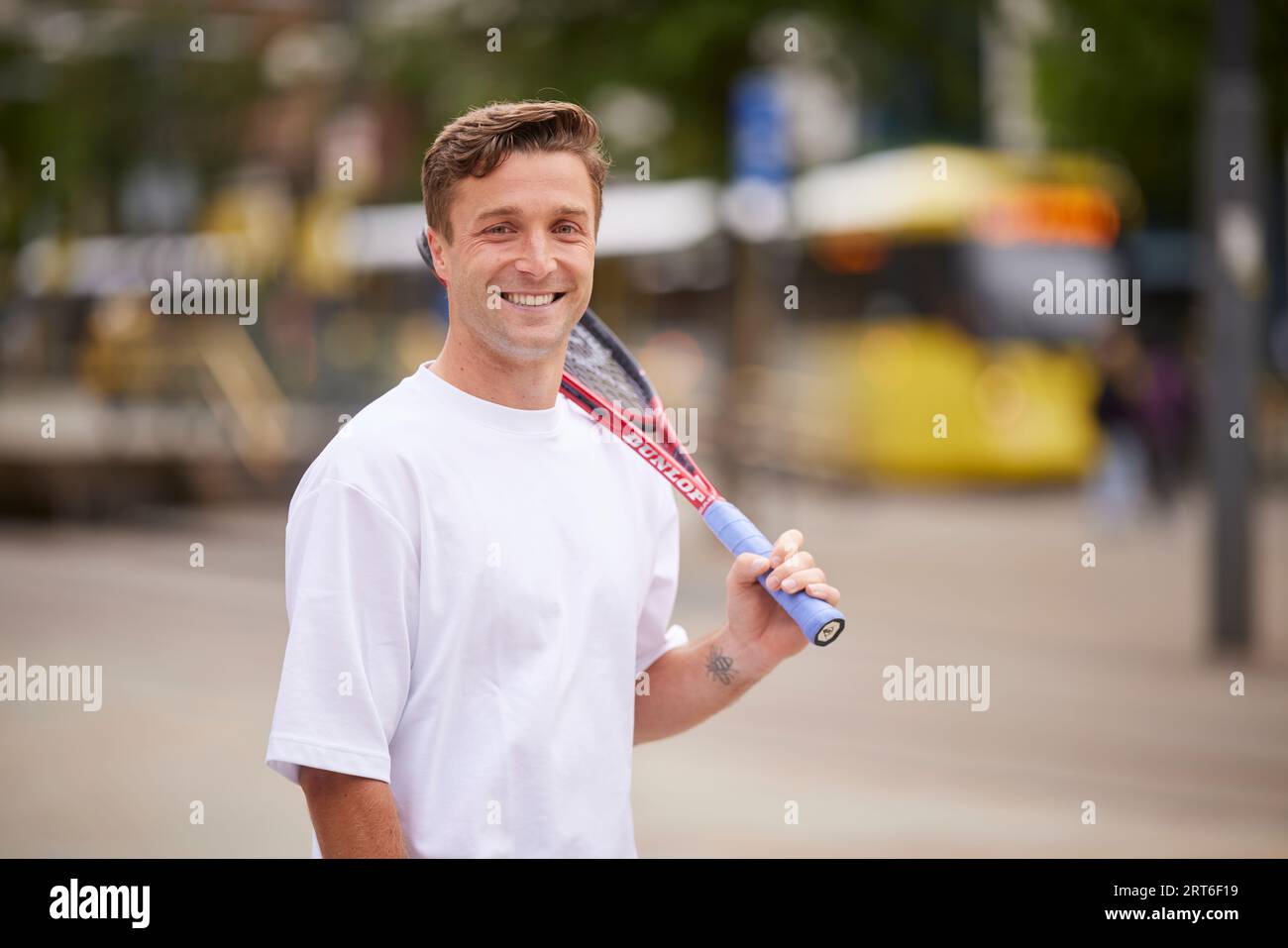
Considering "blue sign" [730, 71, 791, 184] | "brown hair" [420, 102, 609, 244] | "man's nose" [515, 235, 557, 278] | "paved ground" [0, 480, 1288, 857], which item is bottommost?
"paved ground" [0, 480, 1288, 857]

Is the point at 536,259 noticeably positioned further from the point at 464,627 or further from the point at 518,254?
the point at 464,627

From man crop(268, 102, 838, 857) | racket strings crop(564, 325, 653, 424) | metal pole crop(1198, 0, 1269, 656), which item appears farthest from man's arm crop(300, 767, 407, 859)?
metal pole crop(1198, 0, 1269, 656)

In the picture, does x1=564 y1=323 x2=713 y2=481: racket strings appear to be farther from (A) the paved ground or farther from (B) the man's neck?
(A) the paved ground

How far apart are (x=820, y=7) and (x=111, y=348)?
10272 millimetres

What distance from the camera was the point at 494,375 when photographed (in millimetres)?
2305

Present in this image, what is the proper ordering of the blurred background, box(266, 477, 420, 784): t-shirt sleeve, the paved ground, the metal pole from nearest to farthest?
box(266, 477, 420, 784): t-shirt sleeve < the paved ground < the blurred background < the metal pole

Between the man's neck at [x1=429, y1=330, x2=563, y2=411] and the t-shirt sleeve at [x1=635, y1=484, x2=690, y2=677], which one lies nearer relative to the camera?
the man's neck at [x1=429, y1=330, x2=563, y2=411]

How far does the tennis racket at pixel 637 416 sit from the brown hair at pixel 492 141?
165 millimetres

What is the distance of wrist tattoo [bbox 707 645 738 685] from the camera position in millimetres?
2504

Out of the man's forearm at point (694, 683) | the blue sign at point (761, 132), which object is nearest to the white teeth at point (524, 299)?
the man's forearm at point (694, 683)

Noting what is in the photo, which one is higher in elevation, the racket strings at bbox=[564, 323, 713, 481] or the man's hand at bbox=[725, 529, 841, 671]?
the racket strings at bbox=[564, 323, 713, 481]

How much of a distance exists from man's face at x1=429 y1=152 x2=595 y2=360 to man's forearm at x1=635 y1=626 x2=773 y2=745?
514mm
